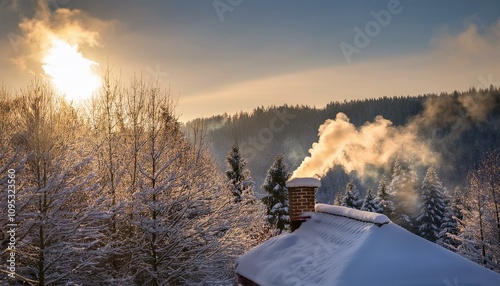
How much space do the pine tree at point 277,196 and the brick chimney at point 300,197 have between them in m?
18.6

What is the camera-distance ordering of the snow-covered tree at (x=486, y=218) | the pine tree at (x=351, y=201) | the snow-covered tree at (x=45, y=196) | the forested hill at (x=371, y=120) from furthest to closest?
the forested hill at (x=371, y=120) < the pine tree at (x=351, y=201) < the snow-covered tree at (x=486, y=218) < the snow-covered tree at (x=45, y=196)

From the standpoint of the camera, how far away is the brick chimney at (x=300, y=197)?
12883mm

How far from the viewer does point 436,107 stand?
447ft

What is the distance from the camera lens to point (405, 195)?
52531mm

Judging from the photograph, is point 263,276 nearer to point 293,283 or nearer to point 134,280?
point 293,283

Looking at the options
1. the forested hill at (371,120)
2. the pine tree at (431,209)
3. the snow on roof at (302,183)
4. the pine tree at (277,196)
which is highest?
the forested hill at (371,120)

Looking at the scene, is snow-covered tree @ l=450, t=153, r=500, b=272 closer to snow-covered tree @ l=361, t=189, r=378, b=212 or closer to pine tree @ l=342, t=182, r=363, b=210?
pine tree @ l=342, t=182, r=363, b=210

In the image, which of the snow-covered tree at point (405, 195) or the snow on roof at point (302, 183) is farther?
the snow-covered tree at point (405, 195)

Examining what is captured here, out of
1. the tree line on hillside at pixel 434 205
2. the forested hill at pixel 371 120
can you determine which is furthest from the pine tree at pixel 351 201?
the forested hill at pixel 371 120

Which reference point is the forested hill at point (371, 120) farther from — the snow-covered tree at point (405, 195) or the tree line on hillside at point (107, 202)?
the tree line on hillside at point (107, 202)

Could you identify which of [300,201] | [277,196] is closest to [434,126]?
[277,196]

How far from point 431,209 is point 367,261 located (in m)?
A: 42.1

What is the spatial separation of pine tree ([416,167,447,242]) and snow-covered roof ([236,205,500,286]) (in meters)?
39.5

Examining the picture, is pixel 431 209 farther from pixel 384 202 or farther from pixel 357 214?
pixel 357 214
